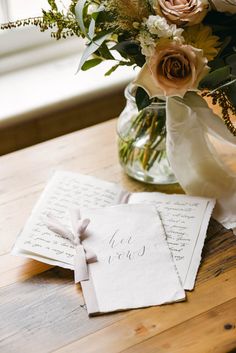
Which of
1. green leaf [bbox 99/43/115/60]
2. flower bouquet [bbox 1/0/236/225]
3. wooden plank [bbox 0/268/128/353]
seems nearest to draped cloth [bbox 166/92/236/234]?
flower bouquet [bbox 1/0/236/225]

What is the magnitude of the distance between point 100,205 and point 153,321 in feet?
0.98

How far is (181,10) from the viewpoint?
39.5 inches

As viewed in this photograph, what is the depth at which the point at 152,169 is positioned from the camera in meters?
1.27

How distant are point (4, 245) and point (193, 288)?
34cm

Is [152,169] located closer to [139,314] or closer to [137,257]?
[137,257]

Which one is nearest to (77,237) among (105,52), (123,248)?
(123,248)

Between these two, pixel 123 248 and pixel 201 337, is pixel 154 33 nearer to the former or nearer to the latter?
pixel 123 248

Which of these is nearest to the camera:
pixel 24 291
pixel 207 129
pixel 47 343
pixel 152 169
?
pixel 47 343

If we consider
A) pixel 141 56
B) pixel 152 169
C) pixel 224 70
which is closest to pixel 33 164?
pixel 152 169

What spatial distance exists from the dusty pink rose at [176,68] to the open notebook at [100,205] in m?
0.24

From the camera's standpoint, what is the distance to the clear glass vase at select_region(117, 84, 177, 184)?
4.08 ft

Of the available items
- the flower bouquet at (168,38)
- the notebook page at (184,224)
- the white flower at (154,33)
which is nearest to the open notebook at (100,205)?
the notebook page at (184,224)

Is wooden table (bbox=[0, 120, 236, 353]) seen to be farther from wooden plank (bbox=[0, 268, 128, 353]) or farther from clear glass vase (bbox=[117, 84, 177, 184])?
clear glass vase (bbox=[117, 84, 177, 184])

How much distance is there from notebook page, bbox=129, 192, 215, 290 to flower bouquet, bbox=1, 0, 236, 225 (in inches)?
1.5
